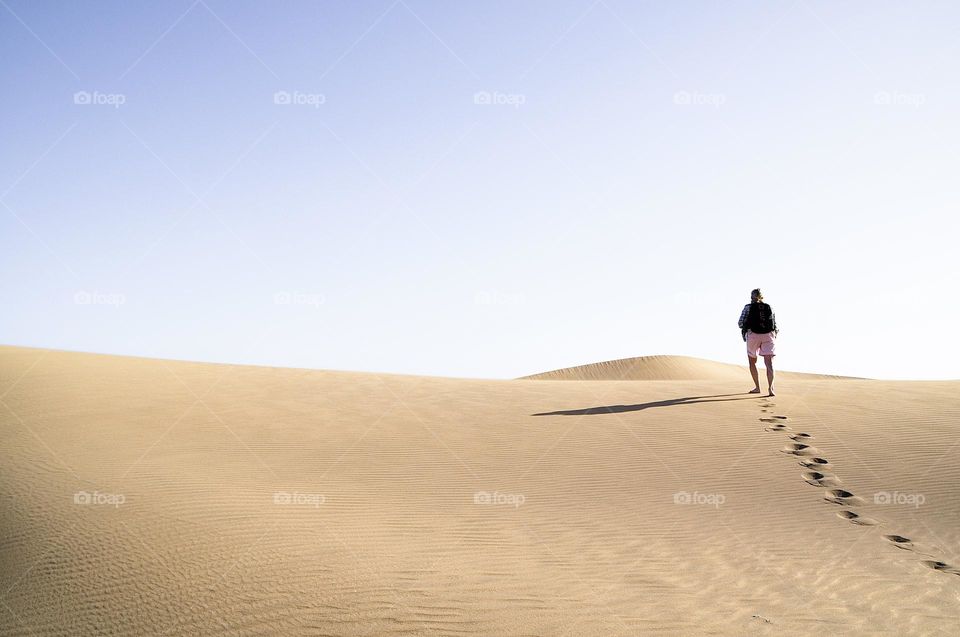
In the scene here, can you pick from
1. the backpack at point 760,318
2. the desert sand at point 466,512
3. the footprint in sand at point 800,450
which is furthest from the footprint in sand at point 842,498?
the backpack at point 760,318

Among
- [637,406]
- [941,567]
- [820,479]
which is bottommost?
[941,567]

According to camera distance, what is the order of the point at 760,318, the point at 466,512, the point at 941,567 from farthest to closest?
1. the point at 760,318
2. the point at 466,512
3. the point at 941,567

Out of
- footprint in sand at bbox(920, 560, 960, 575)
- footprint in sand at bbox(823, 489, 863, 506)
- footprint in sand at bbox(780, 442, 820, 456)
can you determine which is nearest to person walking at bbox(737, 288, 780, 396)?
footprint in sand at bbox(780, 442, 820, 456)

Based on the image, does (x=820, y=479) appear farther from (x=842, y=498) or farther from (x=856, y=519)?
(x=856, y=519)

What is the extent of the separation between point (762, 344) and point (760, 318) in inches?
21.4

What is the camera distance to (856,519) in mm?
8273

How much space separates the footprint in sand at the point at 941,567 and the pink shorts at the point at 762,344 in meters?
6.73

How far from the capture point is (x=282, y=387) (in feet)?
48.6

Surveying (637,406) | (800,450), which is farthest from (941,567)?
(637,406)

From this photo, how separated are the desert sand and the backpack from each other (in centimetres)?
154

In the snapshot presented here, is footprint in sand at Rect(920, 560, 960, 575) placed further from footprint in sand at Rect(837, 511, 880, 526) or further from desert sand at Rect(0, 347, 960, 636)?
footprint in sand at Rect(837, 511, 880, 526)

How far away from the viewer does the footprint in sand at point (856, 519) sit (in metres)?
8.16

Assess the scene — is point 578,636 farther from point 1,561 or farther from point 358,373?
point 358,373

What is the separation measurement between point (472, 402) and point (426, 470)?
473 cm
